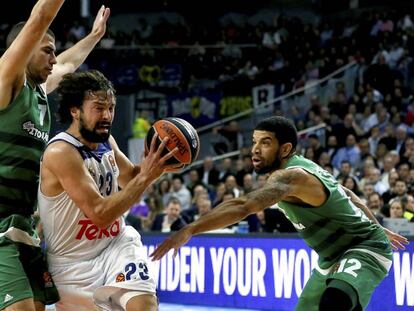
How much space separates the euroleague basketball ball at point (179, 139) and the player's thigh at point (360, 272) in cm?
129

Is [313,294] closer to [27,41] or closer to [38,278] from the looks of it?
[38,278]

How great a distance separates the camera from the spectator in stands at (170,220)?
11945 millimetres

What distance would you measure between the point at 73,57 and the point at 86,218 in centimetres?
154

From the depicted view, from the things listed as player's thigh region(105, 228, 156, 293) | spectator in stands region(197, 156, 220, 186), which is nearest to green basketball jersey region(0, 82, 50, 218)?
player's thigh region(105, 228, 156, 293)

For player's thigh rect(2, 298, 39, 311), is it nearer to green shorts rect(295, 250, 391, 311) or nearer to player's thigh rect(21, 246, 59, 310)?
player's thigh rect(21, 246, 59, 310)

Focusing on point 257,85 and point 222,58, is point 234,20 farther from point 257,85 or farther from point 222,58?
point 257,85

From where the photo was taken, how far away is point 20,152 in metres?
5.03

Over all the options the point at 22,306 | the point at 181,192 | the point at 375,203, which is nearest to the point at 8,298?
the point at 22,306

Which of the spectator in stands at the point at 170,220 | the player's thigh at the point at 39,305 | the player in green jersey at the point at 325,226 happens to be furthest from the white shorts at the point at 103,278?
the spectator in stands at the point at 170,220

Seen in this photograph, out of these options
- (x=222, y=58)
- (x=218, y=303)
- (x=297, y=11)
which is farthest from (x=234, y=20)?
(x=218, y=303)

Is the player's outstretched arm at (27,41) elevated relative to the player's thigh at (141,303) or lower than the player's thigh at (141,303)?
elevated

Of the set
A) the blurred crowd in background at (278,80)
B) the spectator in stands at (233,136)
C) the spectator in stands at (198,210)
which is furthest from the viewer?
the spectator in stands at (233,136)

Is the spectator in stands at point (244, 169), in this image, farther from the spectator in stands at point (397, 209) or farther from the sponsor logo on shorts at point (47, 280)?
the sponsor logo on shorts at point (47, 280)

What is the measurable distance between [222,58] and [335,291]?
16.0 metres
